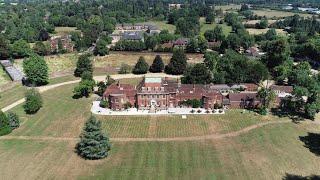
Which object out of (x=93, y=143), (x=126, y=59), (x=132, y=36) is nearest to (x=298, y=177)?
(x=93, y=143)

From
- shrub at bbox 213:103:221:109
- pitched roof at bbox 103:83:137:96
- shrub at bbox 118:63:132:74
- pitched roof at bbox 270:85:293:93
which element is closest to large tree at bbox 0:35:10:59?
shrub at bbox 118:63:132:74

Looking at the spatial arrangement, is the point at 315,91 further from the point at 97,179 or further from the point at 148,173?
the point at 97,179

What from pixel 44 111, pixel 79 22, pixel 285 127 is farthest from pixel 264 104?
pixel 79 22

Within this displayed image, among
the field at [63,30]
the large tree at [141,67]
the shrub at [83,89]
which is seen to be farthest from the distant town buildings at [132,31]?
the shrub at [83,89]

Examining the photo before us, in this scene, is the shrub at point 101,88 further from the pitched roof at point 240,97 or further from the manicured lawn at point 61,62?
the pitched roof at point 240,97

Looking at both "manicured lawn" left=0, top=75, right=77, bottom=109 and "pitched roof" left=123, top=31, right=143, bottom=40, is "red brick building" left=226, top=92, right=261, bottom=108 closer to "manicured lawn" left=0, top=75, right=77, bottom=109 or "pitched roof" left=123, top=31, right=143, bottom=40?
"manicured lawn" left=0, top=75, right=77, bottom=109

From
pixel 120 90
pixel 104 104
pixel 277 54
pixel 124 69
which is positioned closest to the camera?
pixel 104 104

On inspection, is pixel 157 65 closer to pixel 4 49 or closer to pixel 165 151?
pixel 165 151
